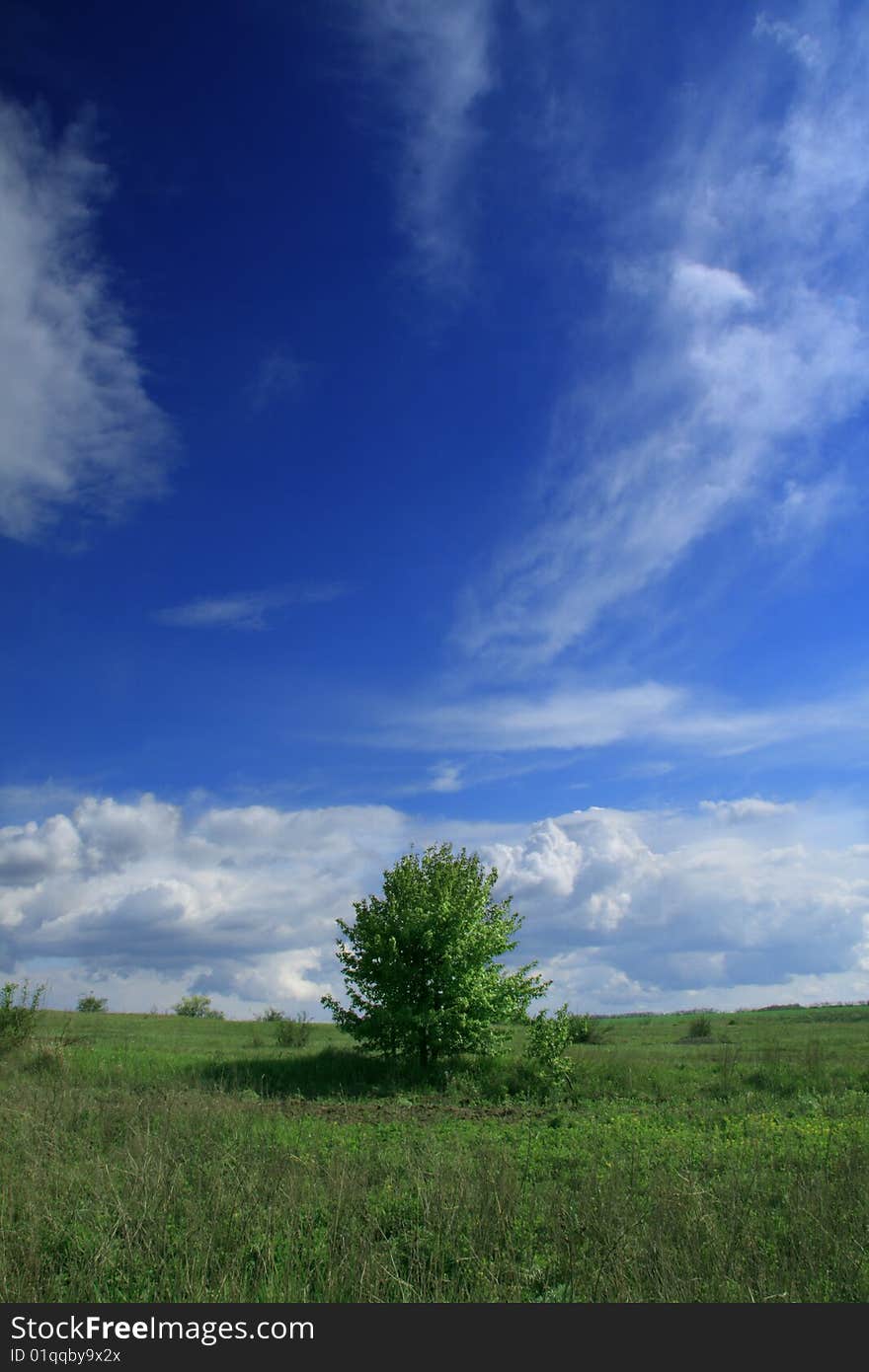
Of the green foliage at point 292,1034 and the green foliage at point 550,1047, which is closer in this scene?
the green foliage at point 550,1047

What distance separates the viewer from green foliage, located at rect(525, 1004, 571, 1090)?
84.3 feet

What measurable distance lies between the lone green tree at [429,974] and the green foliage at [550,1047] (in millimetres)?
1808

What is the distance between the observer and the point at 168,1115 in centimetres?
1400

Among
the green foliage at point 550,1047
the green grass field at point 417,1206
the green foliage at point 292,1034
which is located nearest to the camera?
the green grass field at point 417,1206

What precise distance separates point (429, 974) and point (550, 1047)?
4.76 metres

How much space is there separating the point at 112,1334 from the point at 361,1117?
531 inches

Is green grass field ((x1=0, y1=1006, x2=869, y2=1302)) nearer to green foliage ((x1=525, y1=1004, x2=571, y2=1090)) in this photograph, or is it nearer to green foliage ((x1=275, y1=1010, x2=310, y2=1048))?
green foliage ((x1=525, y1=1004, x2=571, y2=1090))

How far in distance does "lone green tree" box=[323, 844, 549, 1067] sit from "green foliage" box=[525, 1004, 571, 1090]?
1808mm

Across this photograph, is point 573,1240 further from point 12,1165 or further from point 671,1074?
point 671,1074

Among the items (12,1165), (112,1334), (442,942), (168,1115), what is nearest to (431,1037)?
(442,942)

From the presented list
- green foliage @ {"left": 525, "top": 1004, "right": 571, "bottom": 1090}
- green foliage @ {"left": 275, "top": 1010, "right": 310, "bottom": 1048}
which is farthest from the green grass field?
green foliage @ {"left": 275, "top": 1010, "right": 310, "bottom": 1048}

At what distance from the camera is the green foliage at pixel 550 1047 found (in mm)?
25703

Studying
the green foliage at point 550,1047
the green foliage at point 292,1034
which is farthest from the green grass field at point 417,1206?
the green foliage at point 292,1034

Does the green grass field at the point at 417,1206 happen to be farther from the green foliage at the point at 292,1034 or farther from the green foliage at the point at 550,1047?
the green foliage at the point at 292,1034
